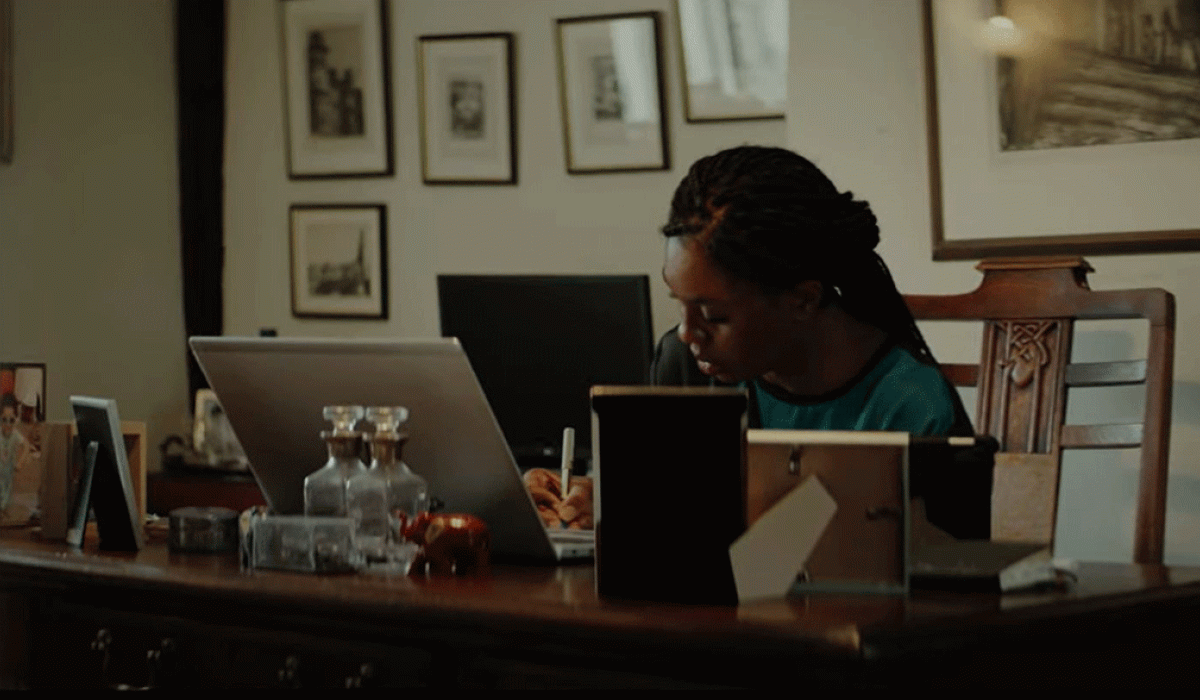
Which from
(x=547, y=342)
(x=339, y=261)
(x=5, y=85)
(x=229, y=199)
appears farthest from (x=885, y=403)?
(x=229, y=199)

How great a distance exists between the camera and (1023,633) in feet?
5.65

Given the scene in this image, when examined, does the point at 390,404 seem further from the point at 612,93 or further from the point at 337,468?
the point at 612,93

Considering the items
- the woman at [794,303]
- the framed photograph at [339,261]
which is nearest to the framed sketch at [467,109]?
the framed photograph at [339,261]

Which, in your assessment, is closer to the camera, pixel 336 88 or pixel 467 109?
pixel 467 109

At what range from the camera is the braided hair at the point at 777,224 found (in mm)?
2492

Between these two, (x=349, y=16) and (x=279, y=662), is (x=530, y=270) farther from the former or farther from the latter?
(x=279, y=662)

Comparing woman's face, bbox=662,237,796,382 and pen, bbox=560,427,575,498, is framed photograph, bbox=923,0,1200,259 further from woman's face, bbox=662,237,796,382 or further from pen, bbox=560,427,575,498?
pen, bbox=560,427,575,498

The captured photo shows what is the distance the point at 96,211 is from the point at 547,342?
5.44 ft

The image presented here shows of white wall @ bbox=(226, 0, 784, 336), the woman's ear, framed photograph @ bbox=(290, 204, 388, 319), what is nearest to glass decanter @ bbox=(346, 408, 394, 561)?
the woman's ear

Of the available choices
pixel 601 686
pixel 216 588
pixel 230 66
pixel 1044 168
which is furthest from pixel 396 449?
pixel 230 66

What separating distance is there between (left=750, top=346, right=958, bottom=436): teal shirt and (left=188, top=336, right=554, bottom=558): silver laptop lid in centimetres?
60

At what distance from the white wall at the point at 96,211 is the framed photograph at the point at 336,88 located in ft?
1.44

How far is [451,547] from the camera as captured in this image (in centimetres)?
208

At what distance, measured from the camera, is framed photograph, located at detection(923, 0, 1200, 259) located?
11.4 ft
